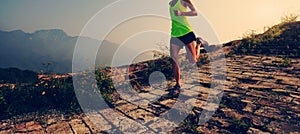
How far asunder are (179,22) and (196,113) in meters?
1.62

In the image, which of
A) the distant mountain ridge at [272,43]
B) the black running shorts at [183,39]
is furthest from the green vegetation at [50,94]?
the distant mountain ridge at [272,43]

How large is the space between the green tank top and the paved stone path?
3.33ft

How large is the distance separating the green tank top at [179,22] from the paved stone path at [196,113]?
1014 millimetres

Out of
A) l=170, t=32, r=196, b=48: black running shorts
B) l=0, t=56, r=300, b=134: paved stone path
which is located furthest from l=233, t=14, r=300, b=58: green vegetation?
l=170, t=32, r=196, b=48: black running shorts

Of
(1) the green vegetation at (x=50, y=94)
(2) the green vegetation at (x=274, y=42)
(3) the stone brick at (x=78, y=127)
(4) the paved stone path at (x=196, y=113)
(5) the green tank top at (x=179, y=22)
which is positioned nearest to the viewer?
(4) the paved stone path at (x=196, y=113)

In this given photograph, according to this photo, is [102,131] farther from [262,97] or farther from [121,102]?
[262,97]

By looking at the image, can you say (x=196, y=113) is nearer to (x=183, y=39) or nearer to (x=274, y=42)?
(x=183, y=39)

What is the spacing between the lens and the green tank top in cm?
388

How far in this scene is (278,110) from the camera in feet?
9.55

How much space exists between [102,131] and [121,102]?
1062mm

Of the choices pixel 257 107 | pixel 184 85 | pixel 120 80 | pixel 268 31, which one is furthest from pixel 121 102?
pixel 268 31

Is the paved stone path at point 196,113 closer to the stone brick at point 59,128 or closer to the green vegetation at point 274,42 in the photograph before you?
the stone brick at point 59,128

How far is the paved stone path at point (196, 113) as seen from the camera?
2650 millimetres

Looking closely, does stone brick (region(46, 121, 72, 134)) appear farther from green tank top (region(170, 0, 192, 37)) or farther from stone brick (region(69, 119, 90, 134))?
green tank top (region(170, 0, 192, 37))
